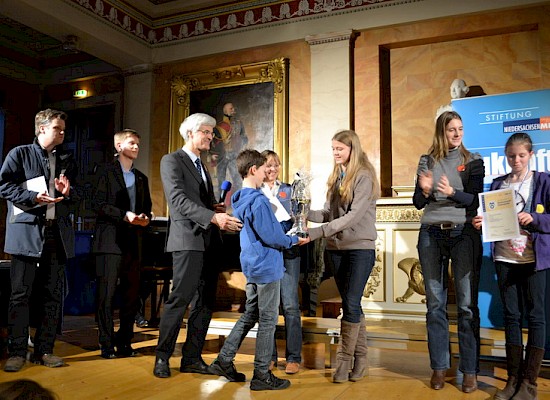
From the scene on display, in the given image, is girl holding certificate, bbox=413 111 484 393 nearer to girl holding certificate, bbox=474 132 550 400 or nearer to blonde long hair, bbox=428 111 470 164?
blonde long hair, bbox=428 111 470 164

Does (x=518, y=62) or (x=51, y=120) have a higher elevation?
(x=518, y=62)

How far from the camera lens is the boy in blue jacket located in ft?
9.05

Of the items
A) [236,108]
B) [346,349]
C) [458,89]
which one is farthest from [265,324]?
[236,108]

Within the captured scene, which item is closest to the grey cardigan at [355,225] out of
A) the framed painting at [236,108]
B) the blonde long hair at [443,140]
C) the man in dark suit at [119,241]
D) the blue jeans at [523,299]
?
the blonde long hair at [443,140]

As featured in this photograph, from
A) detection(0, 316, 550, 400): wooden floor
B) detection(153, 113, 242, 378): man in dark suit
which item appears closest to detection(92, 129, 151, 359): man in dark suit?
detection(0, 316, 550, 400): wooden floor

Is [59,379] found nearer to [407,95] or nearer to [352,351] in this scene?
[352,351]

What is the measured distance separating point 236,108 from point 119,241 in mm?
3309

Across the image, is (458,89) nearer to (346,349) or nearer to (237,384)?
(346,349)

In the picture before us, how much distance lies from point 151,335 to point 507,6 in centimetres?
474

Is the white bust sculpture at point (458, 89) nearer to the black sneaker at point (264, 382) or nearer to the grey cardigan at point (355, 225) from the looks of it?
the grey cardigan at point (355, 225)

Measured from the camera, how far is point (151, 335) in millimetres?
4660

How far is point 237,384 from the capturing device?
2.89 meters

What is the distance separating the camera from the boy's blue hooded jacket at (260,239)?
108 inches

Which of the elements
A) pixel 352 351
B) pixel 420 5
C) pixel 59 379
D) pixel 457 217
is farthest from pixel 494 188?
pixel 420 5
